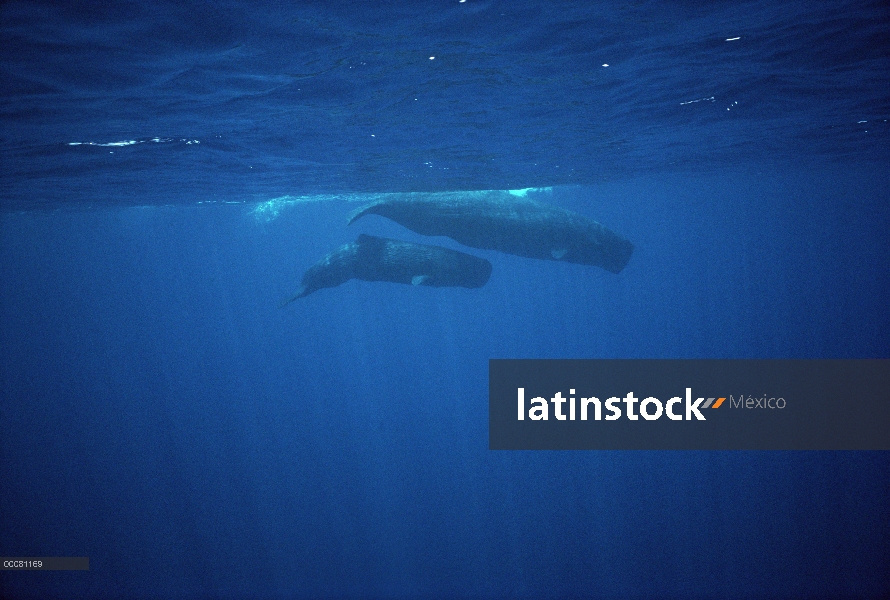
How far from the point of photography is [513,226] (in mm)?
12984

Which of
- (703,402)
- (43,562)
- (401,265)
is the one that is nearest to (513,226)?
(401,265)

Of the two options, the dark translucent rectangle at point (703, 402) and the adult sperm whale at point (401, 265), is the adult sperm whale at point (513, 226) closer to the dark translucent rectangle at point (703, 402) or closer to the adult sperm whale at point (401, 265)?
the adult sperm whale at point (401, 265)

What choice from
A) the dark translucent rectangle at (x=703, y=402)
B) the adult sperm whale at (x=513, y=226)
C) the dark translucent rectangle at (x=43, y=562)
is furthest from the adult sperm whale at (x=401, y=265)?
the dark translucent rectangle at (x=43, y=562)

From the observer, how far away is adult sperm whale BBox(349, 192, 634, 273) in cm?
1269

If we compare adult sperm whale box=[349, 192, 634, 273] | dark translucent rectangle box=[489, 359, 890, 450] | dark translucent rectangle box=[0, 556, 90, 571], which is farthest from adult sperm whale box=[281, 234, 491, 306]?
dark translucent rectangle box=[0, 556, 90, 571]

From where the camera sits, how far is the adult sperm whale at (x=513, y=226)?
1269 centimetres

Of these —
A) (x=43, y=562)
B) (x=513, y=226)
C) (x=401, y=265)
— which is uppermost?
(x=513, y=226)

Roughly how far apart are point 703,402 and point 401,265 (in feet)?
31.1

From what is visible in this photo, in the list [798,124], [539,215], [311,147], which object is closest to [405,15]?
[539,215]

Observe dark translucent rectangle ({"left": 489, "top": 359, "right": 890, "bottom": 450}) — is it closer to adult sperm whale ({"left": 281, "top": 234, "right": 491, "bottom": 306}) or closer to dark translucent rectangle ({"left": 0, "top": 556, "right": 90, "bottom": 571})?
adult sperm whale ({"left": 281, "top": 234, "right": 491, "bottom": 306})

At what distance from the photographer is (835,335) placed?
55.5 metres

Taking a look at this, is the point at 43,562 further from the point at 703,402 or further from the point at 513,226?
the point at 703,402

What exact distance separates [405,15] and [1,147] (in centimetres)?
1197

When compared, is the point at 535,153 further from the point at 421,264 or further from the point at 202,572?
the point at 202,572
